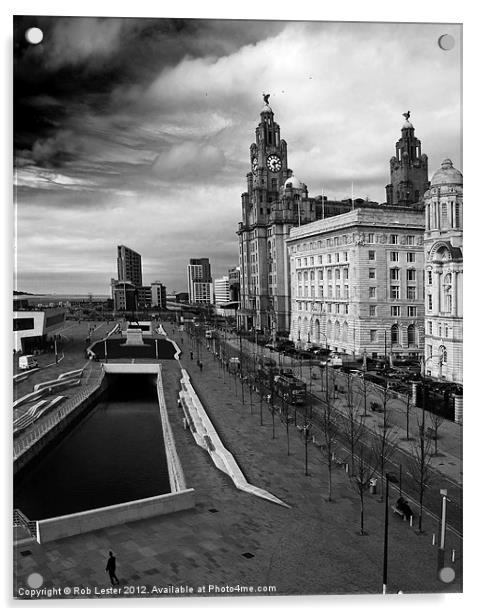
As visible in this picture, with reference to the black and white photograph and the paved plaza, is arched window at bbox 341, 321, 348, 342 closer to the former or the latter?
the black and white photograph

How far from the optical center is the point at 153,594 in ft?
32.6

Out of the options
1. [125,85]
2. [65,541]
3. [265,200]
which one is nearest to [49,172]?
[125,85]

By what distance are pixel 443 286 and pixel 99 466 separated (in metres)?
18.2

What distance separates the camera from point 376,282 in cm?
3938

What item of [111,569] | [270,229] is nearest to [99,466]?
→ [111,569]

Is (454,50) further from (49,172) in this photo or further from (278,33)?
(49,172)

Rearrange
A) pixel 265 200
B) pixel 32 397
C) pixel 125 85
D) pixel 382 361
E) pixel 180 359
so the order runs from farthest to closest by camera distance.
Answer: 1. pixel 265 200
2. pixel 180 359
3. pixel 382 361
4. pixel 32 397
5. pixel 125 85

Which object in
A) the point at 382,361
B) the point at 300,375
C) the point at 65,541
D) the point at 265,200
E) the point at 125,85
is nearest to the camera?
the point at 65,541

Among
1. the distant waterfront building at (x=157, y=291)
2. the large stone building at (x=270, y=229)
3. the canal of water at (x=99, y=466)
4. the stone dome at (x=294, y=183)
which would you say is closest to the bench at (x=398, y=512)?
the canal of water at (x=99, y=466)

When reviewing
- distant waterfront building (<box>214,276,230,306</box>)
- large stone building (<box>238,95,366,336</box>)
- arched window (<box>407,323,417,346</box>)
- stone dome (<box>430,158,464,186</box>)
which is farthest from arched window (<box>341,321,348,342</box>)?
distant waterfront building (<box>214,276,230,306</box>)

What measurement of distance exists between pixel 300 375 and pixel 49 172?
23063 mm

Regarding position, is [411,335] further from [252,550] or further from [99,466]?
[252,550]

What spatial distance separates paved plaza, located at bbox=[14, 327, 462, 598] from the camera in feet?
32.8

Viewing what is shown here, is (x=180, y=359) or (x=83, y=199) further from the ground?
(x=83, y=199)
